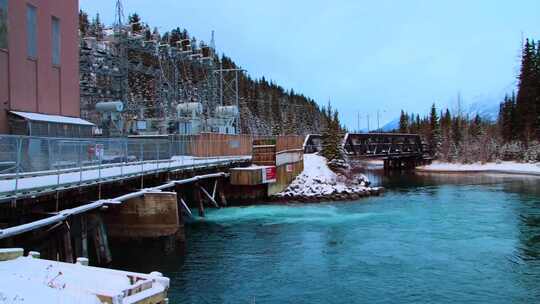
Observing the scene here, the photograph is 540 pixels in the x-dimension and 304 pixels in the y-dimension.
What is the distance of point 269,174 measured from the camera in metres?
37.4

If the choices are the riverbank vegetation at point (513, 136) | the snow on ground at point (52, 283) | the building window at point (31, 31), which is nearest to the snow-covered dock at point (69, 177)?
the snow on ground at point (52, 283)

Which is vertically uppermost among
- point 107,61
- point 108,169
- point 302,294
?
point 107,61

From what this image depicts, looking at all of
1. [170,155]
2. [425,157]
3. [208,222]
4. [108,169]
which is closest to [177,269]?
[108,169]

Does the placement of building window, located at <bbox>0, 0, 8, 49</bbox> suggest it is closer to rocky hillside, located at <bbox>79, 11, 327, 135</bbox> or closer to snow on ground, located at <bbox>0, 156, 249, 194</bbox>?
snow on ground, located at <bbox>0, 156, 249, 194</bbox>

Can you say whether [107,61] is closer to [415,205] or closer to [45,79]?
[45,79]

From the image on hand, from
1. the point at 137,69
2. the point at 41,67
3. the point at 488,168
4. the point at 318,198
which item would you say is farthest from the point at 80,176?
the point at 488,168

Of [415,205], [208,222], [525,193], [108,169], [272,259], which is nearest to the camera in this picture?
[272,259]

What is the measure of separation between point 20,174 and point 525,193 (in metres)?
41.4

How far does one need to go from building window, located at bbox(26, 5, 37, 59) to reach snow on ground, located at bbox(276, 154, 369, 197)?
1968 cm

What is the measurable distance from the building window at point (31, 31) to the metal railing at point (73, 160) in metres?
8.12

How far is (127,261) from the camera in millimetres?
18188

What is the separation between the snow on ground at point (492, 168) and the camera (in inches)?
2859

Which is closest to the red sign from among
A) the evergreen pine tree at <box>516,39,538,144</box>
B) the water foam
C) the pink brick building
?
the water foam

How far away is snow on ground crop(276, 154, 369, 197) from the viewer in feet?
130
